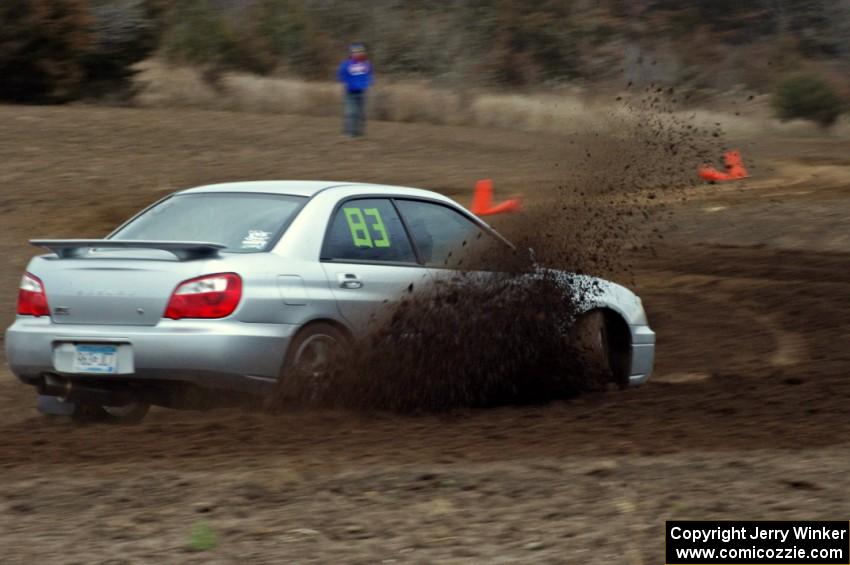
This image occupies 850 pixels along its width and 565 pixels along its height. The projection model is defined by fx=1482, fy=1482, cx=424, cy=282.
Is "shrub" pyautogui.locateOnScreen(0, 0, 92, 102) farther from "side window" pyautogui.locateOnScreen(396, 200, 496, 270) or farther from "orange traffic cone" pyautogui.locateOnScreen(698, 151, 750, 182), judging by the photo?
"side window" pyautogui.locateOnScreen(396, 200, 496, 270)

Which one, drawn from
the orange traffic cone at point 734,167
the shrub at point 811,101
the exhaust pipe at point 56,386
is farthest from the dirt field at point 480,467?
the shrub at point 811,101

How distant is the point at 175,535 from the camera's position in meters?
5.84

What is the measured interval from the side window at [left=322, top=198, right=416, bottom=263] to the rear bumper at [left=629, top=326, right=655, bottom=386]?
1810mm

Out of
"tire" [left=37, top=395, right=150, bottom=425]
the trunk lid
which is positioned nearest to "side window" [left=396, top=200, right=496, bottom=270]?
the trunk lid

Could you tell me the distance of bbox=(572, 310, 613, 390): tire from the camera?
955cm

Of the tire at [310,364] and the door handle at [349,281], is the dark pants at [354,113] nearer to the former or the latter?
the door handle at [349,281]

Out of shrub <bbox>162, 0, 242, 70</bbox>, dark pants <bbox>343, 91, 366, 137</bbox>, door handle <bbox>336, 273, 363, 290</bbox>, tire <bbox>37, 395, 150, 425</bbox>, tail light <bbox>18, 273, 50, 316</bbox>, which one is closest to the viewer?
tail light <bbox>18, 273, 50, 316</bbox>

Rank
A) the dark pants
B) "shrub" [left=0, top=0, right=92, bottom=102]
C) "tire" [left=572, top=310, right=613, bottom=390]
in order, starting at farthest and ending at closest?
"shrub" [left=0, top=0, right=92, bottom=102] < the dark pants < "tire" [left=572, top=310, right=613, bottom=390]

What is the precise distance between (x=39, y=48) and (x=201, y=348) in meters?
21.2

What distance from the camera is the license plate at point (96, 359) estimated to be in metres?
8.13

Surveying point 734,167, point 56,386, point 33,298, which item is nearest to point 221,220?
point 33,298

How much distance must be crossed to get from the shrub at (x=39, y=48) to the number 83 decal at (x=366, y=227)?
1960 cm

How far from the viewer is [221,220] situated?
8.70m

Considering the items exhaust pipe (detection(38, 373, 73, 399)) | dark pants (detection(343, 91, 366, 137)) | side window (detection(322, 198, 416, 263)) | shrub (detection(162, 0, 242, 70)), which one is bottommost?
exhaust pipe (detection(38, 373, 73, 399))
